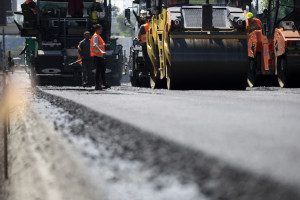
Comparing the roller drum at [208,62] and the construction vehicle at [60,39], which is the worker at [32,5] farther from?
the roller drum at [208,62]

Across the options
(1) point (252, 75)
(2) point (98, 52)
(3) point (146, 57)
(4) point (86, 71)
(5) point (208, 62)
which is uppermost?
(2) point (98, 52)

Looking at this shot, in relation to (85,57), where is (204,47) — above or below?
above

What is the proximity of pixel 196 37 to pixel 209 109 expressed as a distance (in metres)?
7.73

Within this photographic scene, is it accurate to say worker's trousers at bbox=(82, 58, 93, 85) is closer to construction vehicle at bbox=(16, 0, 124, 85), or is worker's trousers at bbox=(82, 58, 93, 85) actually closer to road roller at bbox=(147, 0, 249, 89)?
construction vehicle at bbox=(16, 0, 124, 85)

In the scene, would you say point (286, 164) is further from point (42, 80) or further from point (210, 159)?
point (42, 80)

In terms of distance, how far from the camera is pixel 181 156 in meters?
3.82

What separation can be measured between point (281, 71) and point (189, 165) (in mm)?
15080

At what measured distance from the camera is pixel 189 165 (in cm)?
347

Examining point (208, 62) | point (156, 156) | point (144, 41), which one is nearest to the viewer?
point (156, 156)

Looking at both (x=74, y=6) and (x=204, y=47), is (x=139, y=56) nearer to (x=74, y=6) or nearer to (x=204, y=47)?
(x=74, y=6)

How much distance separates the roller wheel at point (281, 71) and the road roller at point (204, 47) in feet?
8.12

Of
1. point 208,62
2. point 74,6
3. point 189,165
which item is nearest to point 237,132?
point 189,165

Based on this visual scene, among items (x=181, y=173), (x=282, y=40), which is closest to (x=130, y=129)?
(x=181, y=173)

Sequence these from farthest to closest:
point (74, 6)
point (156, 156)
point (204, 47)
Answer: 1. point (74, 6)
2. point (204, 47)
3. point (156, 156)
